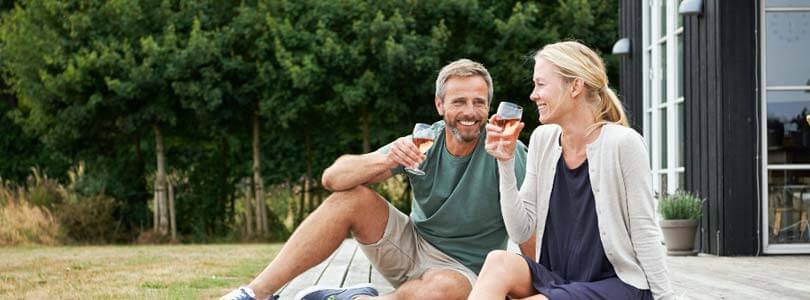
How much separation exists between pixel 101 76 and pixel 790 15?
845 centimetres

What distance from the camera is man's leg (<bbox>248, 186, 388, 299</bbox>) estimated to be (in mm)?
4109

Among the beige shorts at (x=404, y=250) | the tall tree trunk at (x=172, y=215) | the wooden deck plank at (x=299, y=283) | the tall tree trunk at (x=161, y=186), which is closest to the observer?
the beige shorts at (x=404, y=250)

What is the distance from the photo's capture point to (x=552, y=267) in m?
3.40

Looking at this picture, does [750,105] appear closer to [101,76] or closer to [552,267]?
[552,267]

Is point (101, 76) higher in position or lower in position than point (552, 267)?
higher

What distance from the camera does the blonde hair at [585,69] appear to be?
3279mm

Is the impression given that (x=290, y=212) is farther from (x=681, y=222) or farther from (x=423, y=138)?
(x=423, y=138)

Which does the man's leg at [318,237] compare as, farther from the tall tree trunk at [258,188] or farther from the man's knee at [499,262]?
the tall tree trunk at [258,188]

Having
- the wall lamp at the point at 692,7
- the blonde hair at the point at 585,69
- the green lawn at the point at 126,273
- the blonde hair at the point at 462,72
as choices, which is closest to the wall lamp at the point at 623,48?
the wall lamp at the point at 692,7

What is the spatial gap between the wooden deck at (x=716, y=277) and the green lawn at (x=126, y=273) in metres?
0.54

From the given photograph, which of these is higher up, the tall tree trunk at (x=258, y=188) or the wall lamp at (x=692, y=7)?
the wall lamp at (x=692, y=7)

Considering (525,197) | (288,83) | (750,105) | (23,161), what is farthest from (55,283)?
(23,161)

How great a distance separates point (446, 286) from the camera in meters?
4.07

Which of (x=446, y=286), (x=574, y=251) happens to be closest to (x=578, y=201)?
(x=574, y=251)
